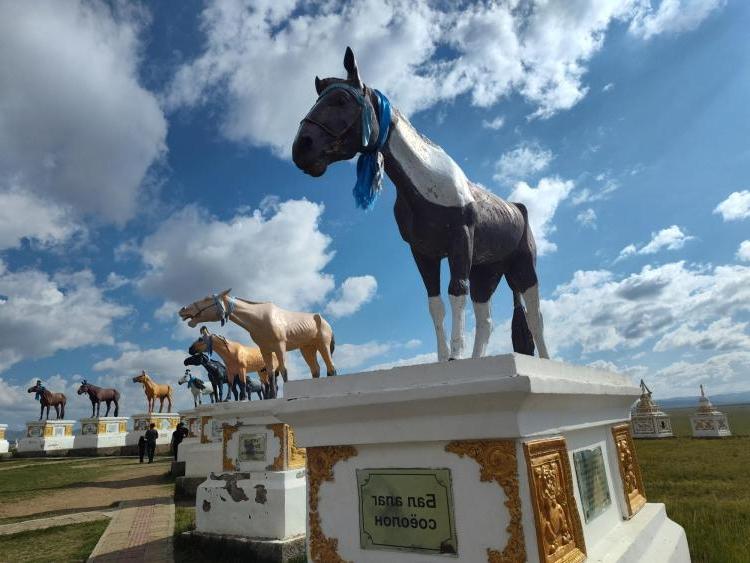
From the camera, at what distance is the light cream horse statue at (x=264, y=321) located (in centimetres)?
807

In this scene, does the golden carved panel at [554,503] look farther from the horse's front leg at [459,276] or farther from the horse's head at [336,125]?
the horse's head at [336,125]

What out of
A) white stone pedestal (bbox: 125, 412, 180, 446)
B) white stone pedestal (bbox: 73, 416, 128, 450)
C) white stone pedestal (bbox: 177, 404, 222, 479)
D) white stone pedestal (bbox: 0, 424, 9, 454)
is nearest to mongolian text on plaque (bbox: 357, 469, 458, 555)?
white stone pedestal (bbox: 177, 404, 222, 479)

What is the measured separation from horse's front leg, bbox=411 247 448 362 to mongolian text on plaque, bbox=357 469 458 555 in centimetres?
108

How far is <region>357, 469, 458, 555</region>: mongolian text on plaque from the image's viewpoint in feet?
7.43

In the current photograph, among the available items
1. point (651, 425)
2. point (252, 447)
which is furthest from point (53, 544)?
point (651, 425)

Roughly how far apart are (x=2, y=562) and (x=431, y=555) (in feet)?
21.8

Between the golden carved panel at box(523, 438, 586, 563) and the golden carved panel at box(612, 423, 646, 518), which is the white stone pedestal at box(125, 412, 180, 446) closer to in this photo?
the golden carved panel at box(612, 423, 646, 518)

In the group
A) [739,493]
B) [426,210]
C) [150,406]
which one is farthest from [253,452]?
[150,406]

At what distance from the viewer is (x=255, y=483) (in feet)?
20.5

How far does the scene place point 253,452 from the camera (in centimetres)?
664

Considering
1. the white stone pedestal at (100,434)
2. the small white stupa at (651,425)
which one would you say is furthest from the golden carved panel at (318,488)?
the white stone pedestal at (100,434)

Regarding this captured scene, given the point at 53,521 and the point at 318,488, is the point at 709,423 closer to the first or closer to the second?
the point at 53,521

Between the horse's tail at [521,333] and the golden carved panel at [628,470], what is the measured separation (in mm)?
818

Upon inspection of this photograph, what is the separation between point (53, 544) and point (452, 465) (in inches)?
290
